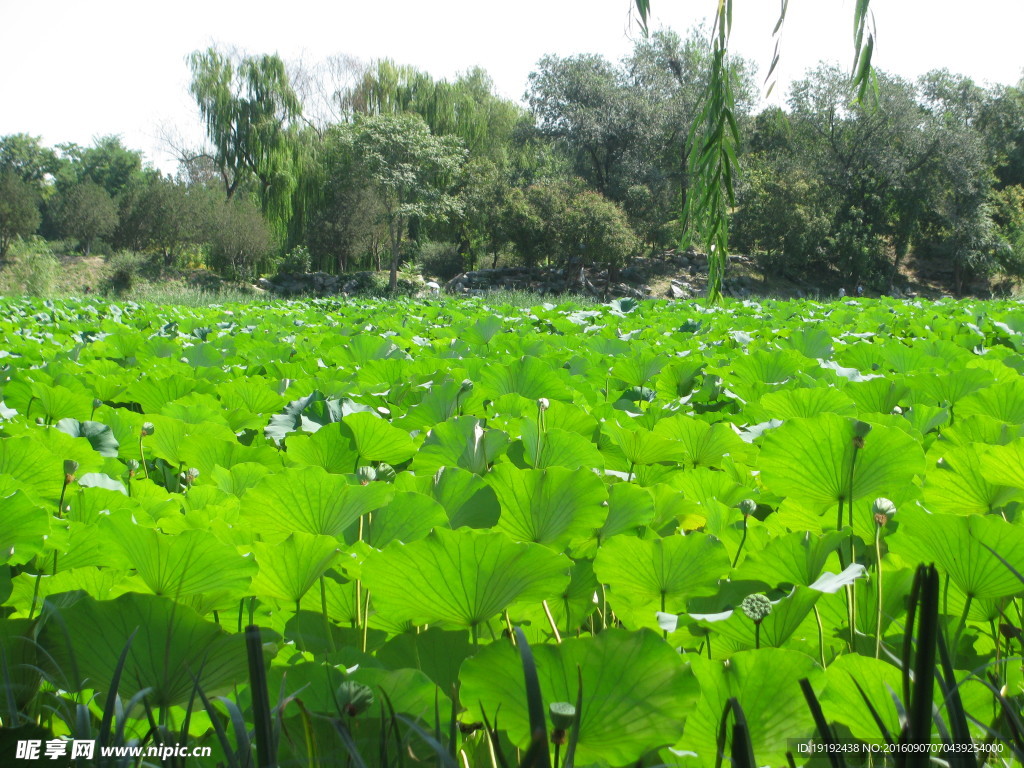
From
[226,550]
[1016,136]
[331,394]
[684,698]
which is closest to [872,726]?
[684,698]

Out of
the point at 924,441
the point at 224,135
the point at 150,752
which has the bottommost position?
the point at 150,752

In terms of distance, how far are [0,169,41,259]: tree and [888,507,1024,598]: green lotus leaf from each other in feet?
118

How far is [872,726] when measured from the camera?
50cm

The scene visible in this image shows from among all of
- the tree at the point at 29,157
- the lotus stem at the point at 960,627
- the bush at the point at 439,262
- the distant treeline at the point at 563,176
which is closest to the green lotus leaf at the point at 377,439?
the lotus stem at the point at 960,627

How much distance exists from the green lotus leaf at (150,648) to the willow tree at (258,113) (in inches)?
1072

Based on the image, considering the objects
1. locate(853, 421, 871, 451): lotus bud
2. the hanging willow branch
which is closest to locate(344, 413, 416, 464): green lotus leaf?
locate(853, 421, 871, 451): lotus bud

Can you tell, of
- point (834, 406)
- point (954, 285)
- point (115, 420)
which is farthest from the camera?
point (954, 285)

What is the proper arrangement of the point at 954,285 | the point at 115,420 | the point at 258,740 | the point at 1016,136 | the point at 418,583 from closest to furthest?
1. the point at 258,740
2. the point at 418,583
3. the point at 115,420
4. the point at 954,285
5. the point at 1016,136

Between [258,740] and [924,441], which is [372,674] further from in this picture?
[924,441]

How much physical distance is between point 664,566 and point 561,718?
0.22 m

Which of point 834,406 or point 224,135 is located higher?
point 224,135

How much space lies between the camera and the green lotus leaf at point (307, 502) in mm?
681

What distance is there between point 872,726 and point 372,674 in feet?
1.14

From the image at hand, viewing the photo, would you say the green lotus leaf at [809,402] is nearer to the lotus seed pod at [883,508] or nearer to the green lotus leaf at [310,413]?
the lotus seed pod at [883,508]
